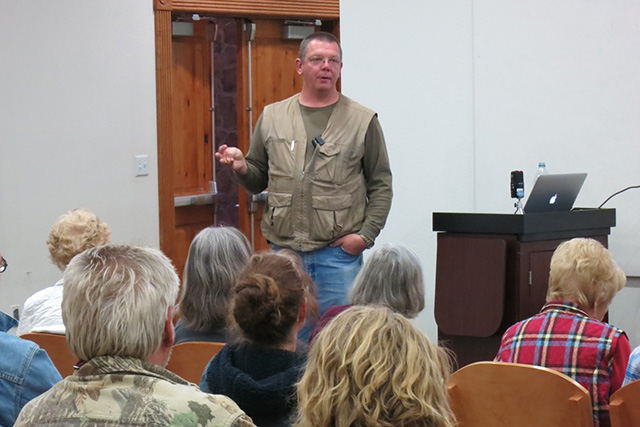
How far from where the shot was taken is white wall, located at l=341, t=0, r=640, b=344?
4824 mm

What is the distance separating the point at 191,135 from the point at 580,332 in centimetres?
450

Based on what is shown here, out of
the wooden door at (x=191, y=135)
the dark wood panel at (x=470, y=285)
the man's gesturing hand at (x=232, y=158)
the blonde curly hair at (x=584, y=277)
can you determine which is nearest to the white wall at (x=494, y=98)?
the dark wood panel at (x=470, y=285)

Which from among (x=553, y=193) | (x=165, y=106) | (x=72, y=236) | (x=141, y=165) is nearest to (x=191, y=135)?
(x=165, y=106)

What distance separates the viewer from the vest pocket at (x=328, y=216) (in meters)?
3.69

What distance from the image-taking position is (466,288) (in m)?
4.06

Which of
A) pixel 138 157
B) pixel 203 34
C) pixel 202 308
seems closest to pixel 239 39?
pixel 203 34

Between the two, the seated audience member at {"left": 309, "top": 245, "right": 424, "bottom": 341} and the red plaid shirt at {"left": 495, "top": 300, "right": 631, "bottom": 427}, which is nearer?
the red plaid shirt at {"left": 495, "top": 300, "right": 631, "bottom": 427}

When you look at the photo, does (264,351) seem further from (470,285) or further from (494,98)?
(494,98)

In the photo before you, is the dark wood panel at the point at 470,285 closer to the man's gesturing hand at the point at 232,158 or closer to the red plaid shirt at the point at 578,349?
the man's gesturing hand at the point at 232,158

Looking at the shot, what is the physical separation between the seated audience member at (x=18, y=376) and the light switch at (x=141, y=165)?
398 centimetres

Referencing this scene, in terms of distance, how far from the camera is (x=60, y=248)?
322cm

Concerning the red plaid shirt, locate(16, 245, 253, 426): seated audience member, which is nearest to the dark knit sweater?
locate(16, 245, 253, 426): seated audience member

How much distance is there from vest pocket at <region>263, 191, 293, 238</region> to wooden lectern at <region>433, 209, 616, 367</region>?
754 mm

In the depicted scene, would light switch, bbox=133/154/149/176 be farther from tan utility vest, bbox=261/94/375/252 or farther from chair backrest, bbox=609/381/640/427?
chair backrest, bbox=609/381/640/427
